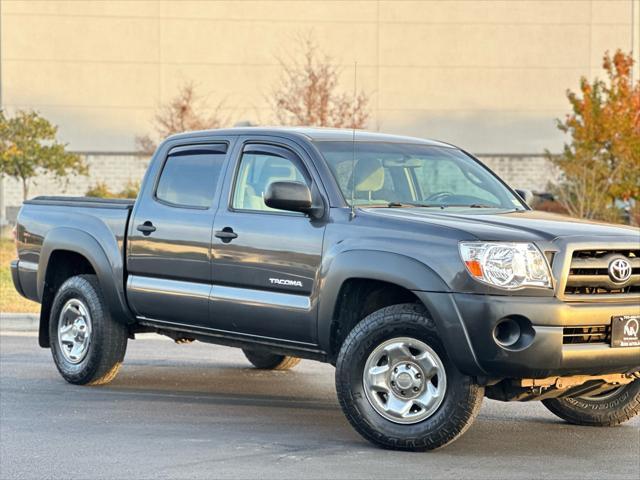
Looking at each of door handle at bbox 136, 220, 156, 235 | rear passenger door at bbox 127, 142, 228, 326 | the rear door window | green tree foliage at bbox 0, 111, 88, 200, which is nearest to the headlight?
rear passenger door at bbox 127, 142, 228, 326

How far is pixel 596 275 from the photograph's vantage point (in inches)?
274

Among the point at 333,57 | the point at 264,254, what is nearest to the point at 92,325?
Answer: the point at 264,254

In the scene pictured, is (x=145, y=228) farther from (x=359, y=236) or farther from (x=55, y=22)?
(x=55, y=22)

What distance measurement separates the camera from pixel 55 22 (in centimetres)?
3559

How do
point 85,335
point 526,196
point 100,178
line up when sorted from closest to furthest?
point 526,196
point 85,335
point 100,178

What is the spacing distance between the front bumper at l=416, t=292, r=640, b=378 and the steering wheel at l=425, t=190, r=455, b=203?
1246 millimetres

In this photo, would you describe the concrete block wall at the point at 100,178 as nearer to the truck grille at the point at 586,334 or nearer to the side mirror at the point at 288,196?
the side mirror at the point at 288,196

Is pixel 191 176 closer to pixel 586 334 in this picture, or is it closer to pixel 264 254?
pixel 264 254

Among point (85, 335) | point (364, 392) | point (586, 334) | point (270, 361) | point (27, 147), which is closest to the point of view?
point (586, 334)

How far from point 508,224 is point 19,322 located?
787cm

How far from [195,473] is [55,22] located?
30774mm

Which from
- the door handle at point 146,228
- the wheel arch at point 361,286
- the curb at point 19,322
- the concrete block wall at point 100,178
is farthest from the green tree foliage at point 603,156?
the wheel arch at point 361,286

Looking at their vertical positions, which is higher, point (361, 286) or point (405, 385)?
point (361, 286)

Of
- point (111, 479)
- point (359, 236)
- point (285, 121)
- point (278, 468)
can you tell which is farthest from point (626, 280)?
point (285, 121)
